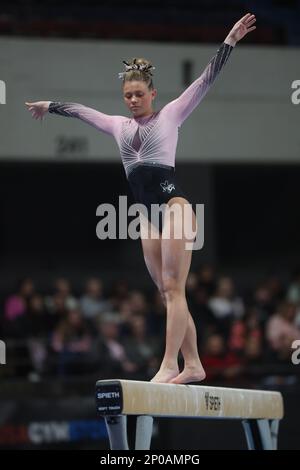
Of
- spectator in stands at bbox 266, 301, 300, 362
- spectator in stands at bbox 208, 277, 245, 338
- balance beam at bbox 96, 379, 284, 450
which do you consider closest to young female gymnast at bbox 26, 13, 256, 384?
balance beam at bbox 96, 379, 284, 450

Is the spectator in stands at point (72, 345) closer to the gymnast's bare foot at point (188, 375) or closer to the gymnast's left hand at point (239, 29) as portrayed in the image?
the gymnast's bare foot at point (188, 375)

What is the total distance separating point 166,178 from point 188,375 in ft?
3.94

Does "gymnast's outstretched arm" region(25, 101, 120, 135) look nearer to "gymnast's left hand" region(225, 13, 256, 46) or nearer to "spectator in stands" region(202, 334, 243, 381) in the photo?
"gymnast's left hand" region(225, 13, 256, 46)

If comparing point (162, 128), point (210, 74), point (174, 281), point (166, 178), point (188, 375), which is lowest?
point (188, 375)

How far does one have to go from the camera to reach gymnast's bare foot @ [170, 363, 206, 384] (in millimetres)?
5848

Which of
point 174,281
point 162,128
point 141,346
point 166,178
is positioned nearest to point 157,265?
point 174,281

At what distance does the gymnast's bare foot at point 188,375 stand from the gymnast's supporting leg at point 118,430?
2.01 ft

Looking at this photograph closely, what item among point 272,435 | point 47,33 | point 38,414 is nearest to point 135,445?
point 272,435

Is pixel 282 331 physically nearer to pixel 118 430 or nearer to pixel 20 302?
pixel 20 302

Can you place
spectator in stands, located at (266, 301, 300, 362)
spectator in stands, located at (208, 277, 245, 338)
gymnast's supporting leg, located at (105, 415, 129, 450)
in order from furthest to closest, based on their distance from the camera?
spectator in stands, located at (208, 277, 245, 338) < spectator in stands, located at (266, 301, 300, 362) < gymnast's supporting leg, located at (105, 415, 129, 450)

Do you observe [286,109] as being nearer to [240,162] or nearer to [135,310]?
[240,162]

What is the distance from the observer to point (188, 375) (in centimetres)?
593

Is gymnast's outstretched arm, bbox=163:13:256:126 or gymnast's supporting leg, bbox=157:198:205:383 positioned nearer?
gymnast's supporting leg, bbox=157:198:205:383

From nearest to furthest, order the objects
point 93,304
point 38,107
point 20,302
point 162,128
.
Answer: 1. point 162,128
2. point 38,107
3. point 20,302
4. point 93,304
